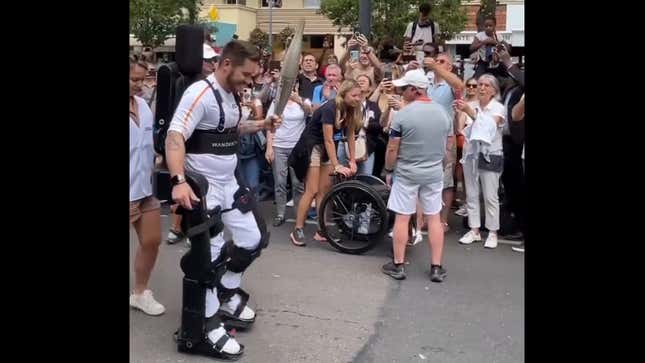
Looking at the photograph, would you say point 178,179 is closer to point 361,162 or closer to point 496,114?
point 361,162

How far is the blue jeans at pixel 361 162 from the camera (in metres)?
7.23

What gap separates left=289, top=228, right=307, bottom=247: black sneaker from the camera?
23.0ft

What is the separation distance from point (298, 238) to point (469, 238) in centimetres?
170

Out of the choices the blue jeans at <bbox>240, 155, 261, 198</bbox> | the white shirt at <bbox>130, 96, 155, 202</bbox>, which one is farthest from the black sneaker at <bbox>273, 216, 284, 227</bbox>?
the white shirt at <bbox>130, 96, 155, 202</bbox>

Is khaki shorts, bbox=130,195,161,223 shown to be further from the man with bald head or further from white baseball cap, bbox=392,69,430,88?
the man with bald head

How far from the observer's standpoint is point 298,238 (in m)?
7.04

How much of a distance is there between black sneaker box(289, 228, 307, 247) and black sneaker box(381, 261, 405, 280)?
118cm

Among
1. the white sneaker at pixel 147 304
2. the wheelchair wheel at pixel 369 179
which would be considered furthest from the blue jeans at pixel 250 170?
the white sneaker at pixel 147 304

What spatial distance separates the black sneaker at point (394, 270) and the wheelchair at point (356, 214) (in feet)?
1.93

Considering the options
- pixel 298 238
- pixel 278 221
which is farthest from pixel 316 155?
pixel 278 221
